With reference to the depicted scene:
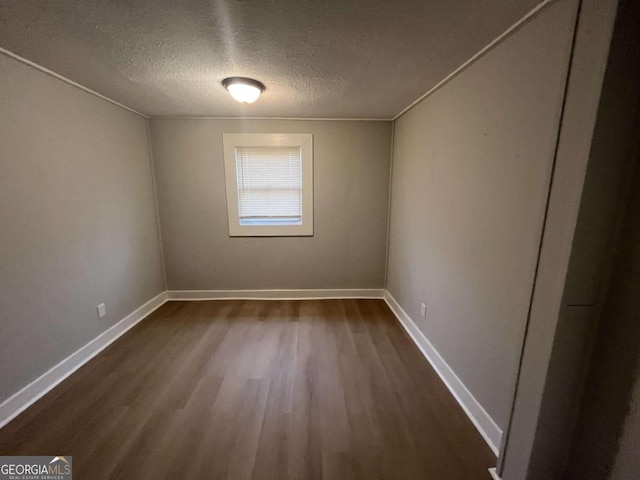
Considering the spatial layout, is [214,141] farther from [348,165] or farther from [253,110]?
[348,165]

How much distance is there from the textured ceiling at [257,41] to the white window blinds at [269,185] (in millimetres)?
952

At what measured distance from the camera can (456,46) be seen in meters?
1.48

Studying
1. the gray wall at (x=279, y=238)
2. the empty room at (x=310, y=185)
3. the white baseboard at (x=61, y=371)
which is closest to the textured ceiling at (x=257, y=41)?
the empty room at (x=310, y=185)

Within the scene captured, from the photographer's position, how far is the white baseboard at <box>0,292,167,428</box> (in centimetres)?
161

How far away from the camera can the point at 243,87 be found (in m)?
1.95

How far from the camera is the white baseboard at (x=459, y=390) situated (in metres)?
1.46

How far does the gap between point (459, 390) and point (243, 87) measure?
2.65 meters

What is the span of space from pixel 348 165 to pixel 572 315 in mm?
2565

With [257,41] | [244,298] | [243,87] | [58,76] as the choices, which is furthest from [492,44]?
[244,298]

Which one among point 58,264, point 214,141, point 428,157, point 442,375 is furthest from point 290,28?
point 442,375

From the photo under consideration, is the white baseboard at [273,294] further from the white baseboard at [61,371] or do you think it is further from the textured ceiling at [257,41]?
the textured ceiling at [257,41]

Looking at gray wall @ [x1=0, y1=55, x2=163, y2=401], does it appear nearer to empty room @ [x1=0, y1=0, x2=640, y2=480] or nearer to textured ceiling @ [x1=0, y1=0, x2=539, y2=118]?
empty room @ [x1=0, y1=0, x2=640, y2=480]

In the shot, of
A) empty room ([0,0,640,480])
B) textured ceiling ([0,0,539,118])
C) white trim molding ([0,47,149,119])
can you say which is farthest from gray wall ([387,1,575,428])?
white trim molding ([0,47,149,119])

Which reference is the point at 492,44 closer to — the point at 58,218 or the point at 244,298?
the point at 58,218
